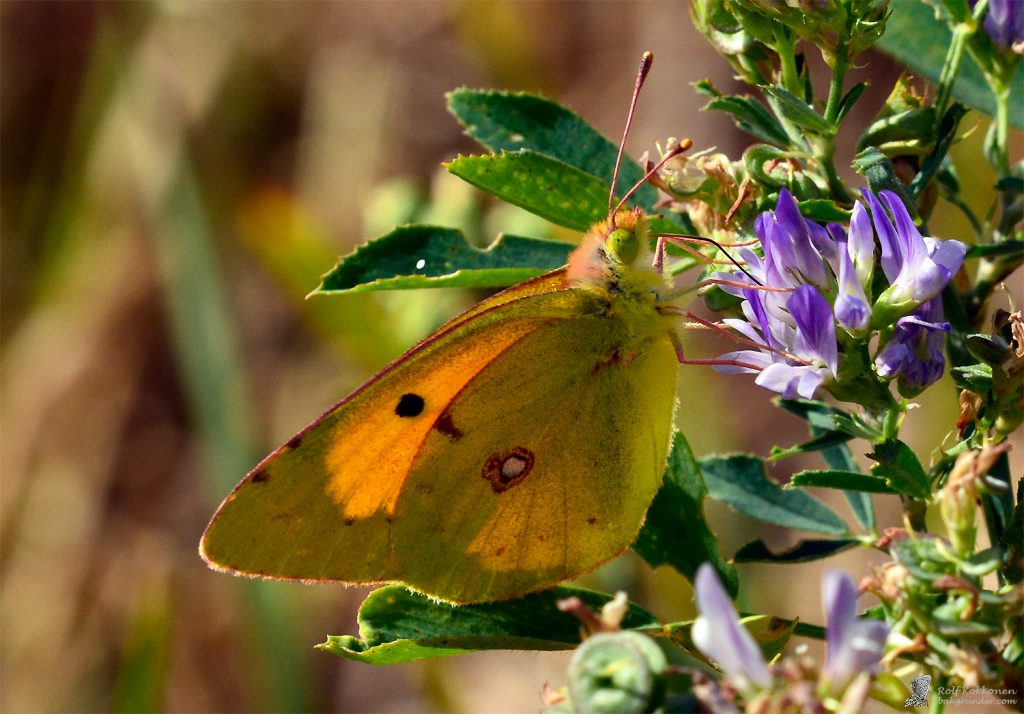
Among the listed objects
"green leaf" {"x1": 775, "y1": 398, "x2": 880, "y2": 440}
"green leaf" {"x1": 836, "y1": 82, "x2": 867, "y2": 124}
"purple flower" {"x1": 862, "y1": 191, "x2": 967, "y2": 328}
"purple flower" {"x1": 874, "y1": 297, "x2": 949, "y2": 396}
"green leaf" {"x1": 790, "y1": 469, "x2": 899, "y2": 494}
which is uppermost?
"green leaf" {"x1": 836, "y1": 82, "x2": 867, "y2": 124}

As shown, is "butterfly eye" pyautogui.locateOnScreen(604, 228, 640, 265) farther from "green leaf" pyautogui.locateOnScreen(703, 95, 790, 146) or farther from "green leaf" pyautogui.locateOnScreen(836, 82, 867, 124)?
"green leaf" pyautogui.locateOnScreen(836, 82, 867, 124)

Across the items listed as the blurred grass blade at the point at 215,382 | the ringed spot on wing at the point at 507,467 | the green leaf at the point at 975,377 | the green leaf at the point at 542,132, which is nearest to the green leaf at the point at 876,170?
the green leaf at the point at 975,377

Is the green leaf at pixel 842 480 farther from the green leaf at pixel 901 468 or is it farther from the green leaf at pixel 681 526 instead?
the green leaf at pixel 681 526

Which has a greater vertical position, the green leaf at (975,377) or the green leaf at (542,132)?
the green leaf at (542,132)

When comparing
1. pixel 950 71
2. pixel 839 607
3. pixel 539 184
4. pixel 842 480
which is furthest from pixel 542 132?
pixel 839 607

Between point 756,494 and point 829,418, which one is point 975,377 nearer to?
point 829,418

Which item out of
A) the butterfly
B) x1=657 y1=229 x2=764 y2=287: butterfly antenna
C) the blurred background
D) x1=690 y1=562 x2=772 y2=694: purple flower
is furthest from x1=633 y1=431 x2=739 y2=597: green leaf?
the blurred background

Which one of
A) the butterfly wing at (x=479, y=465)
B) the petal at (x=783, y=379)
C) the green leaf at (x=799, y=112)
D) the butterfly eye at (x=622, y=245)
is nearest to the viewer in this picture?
the green leaf at (x=799, y=112)
